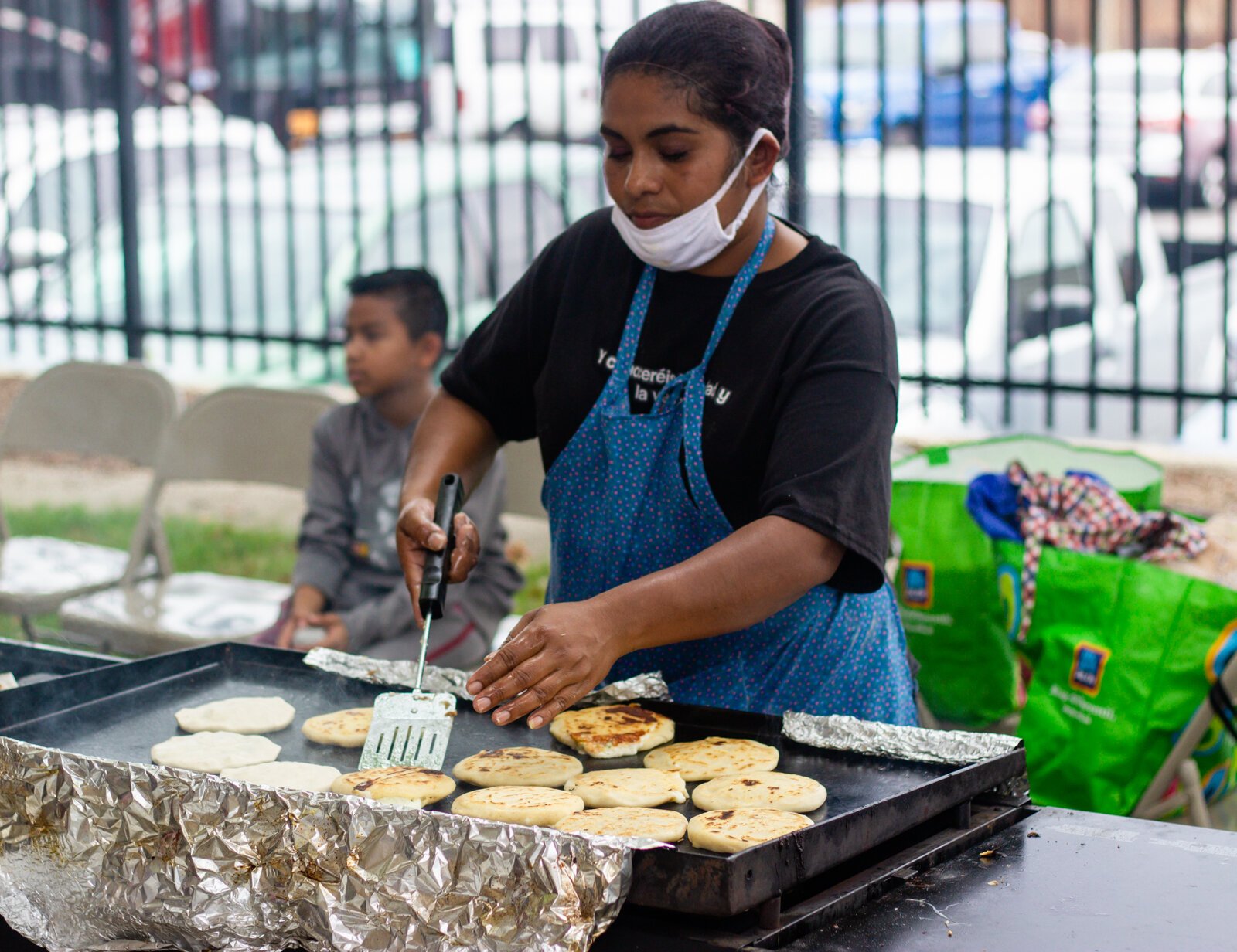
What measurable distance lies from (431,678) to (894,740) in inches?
30.6

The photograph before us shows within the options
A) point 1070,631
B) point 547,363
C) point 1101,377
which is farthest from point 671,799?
point 1101,377

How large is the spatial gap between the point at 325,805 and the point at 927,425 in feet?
12.6

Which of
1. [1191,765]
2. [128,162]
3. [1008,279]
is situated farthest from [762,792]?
[128,162]

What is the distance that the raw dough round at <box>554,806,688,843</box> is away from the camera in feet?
5.87

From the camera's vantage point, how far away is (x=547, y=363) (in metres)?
2.39

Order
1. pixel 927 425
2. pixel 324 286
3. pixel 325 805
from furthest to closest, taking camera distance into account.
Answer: pixel 324 286 → pixel 927 425 → pixel 325 805

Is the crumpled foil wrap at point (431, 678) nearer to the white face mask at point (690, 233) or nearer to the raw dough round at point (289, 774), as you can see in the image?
the raw dough round at point (289, 774)

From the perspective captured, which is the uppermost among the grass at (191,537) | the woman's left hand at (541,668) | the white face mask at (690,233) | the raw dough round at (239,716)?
the white face mask at (690,233)

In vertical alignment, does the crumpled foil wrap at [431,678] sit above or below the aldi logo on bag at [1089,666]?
above

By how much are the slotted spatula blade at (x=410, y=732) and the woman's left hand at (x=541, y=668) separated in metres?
0.28

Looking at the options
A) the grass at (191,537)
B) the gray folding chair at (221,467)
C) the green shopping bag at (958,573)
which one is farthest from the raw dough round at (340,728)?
the grass at (191,537)

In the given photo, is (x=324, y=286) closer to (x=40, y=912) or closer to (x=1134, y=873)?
(x=40, y=912)

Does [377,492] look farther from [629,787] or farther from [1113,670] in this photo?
[629,787]

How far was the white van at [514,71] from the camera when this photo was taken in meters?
5.56
